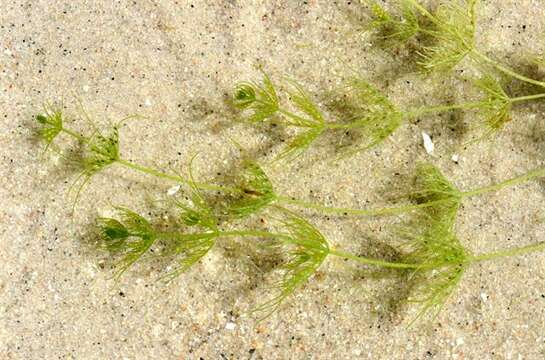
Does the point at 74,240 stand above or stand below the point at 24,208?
below

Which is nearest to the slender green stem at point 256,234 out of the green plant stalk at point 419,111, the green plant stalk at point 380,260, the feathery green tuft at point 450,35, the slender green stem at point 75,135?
the green plant stalk at point 380,260

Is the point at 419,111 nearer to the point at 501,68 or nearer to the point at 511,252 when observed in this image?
the point at 501,68

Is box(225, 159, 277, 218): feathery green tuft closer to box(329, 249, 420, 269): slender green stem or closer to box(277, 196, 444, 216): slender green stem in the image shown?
box(277, 196, 444, 216): slender green stem

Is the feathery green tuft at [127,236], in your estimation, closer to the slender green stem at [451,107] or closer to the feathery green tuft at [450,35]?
the slender green stem at [451,107]

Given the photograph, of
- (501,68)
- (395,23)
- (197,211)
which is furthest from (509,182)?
(197,211)

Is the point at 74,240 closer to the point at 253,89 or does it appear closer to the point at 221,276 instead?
the point at 221,276

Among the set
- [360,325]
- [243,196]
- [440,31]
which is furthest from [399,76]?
[360,325]

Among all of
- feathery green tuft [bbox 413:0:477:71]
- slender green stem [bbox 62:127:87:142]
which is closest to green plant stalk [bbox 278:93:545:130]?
feathery green tuft [bbox 413:0:477:71]
